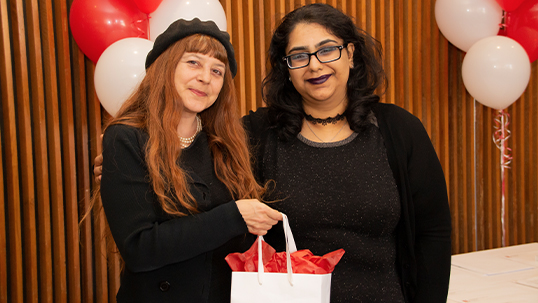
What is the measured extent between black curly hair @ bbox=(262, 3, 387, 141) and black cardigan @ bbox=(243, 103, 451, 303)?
15 centimetres

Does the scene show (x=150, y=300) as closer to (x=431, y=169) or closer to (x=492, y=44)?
(x=431, y=169)

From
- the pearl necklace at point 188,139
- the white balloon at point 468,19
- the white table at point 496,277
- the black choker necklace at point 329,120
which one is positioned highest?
the white balloon at point 468,19

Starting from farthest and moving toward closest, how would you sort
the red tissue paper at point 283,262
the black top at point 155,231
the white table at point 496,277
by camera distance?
the white table at point 496,277
the red tissue paper at point 283,262
the black top at point 155,231

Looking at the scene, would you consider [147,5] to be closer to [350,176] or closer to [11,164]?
[11,164]

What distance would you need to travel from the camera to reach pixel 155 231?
1185mm

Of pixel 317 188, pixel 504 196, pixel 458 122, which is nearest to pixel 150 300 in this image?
pixel 317 188

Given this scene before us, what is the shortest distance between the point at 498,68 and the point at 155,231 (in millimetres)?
2620

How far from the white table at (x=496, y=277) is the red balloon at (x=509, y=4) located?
5.60ft

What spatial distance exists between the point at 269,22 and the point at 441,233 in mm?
1939

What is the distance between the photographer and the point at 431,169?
1632 mm

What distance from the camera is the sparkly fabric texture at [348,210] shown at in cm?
153

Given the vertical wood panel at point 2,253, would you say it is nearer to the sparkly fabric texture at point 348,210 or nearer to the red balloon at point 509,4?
the sparkly fabric texture at point 348,210

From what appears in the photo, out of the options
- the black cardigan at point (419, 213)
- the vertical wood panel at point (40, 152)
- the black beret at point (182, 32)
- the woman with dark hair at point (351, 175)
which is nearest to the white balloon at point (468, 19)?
the woman with dark hair at point (351, 175)

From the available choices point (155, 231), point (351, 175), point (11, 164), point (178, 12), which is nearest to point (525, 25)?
point (351, 175)
